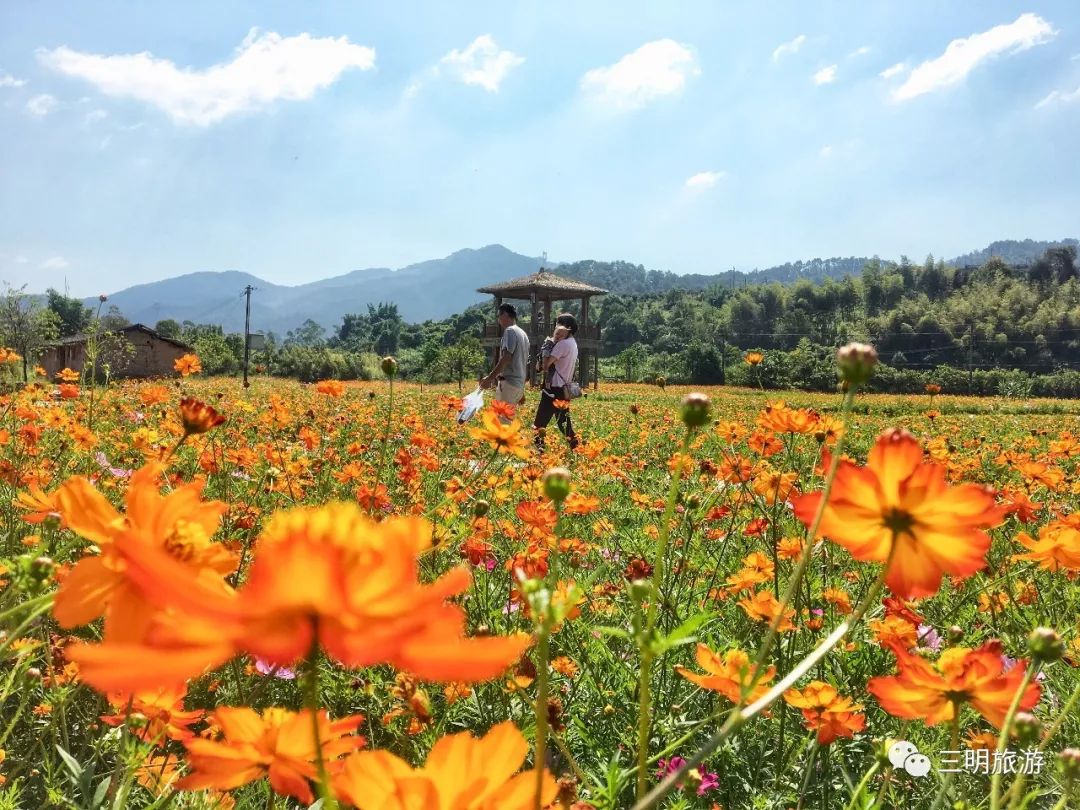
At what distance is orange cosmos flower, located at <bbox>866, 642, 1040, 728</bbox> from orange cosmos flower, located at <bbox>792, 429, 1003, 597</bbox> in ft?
0.53

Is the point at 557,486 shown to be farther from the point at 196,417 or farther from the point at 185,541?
the point at 196,417

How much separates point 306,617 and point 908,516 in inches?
12.9

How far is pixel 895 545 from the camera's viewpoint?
0.41 meters

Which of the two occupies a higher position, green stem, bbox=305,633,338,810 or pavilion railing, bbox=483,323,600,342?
pavilion railing, bbox=483,323,600,342

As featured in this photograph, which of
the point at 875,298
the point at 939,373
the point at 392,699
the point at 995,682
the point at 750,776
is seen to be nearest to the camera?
the point at 995,682

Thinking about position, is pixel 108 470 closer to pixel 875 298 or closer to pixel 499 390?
pixel 499 390

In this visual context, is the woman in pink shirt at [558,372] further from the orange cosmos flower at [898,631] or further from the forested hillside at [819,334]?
the forested hillside at [819,334]

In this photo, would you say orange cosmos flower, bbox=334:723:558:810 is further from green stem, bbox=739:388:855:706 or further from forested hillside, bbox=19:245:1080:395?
forested hillside, bbox=19:245:1080:395

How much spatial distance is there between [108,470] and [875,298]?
185ft

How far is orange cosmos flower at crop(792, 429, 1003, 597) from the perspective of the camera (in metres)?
0.39

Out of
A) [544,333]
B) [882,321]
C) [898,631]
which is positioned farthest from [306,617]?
[882,321]

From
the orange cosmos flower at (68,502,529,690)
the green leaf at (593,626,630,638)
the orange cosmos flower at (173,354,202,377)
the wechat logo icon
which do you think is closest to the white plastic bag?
the orange cosmos flower at (173,354,202,377)

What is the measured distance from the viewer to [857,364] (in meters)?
0.41

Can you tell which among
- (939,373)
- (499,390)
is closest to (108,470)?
(499,390)
